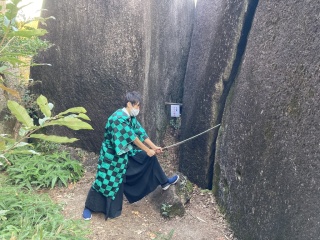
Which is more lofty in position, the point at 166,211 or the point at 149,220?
the point at 166,211

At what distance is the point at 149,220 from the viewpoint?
4672mm

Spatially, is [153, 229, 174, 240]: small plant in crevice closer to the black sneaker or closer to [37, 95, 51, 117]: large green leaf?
the black sneaker

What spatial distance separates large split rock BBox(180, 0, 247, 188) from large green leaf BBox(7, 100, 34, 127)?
453 centimetres

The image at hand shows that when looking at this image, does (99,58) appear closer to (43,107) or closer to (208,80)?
(208,80)

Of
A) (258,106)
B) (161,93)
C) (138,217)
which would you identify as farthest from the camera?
(161,93)

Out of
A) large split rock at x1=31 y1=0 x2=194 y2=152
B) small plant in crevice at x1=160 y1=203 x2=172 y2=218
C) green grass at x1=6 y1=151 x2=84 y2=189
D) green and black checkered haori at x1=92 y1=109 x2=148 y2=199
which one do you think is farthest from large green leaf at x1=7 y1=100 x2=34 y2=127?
large split rock at x1=31 y1=0 x2=194 y2=152

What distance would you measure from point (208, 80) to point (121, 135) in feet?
7.59

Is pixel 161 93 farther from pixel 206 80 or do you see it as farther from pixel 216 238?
pixel 216 238

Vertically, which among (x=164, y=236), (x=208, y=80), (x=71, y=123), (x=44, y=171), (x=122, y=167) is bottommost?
(x=164, y=236)

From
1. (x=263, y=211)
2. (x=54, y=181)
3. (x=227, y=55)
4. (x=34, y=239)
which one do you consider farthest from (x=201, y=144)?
(x=34, y=239)

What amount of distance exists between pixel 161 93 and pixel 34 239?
15.2ft

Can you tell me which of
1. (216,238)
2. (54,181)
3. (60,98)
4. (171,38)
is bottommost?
(216,238)

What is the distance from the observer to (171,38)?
7445 millimetres

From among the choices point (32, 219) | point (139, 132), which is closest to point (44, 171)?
point (32, 219)
